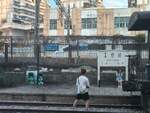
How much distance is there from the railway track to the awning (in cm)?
314

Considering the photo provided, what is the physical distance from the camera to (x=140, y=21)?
51.3ft

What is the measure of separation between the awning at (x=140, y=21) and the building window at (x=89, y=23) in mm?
76255

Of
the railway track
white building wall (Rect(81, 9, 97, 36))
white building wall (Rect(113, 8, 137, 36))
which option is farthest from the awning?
white building wall (Rect(81, 9, 97, 36))

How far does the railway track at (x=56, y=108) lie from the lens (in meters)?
16.4

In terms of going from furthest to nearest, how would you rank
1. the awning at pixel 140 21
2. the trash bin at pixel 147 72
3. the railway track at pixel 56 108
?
1. the railway track at pixel 56 108
2. the trash bin at pixel 147 72
3. the awning at pixel 140 21

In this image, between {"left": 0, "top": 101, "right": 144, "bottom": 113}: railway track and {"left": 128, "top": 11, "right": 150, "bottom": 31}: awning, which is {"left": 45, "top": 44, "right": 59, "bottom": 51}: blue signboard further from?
{"left": 128, "top": 11, "right": 150, "bottom": 31}: awning

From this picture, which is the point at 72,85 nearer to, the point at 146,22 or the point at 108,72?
the point at 108,72

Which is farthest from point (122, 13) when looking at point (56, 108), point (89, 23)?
point (56, 108)

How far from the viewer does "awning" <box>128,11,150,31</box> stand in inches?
598

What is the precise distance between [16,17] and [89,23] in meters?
53.4

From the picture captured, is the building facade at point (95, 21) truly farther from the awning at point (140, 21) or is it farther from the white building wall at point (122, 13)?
the awning at point (140, 21)

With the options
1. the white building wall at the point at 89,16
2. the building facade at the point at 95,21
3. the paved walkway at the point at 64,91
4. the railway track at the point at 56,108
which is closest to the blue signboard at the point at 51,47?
the paved walkway at the point at 64,91

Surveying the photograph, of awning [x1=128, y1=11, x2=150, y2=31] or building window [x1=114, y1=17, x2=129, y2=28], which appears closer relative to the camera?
awning [x1=128, y1=11, x2=150, y2=31]

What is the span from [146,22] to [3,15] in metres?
126
